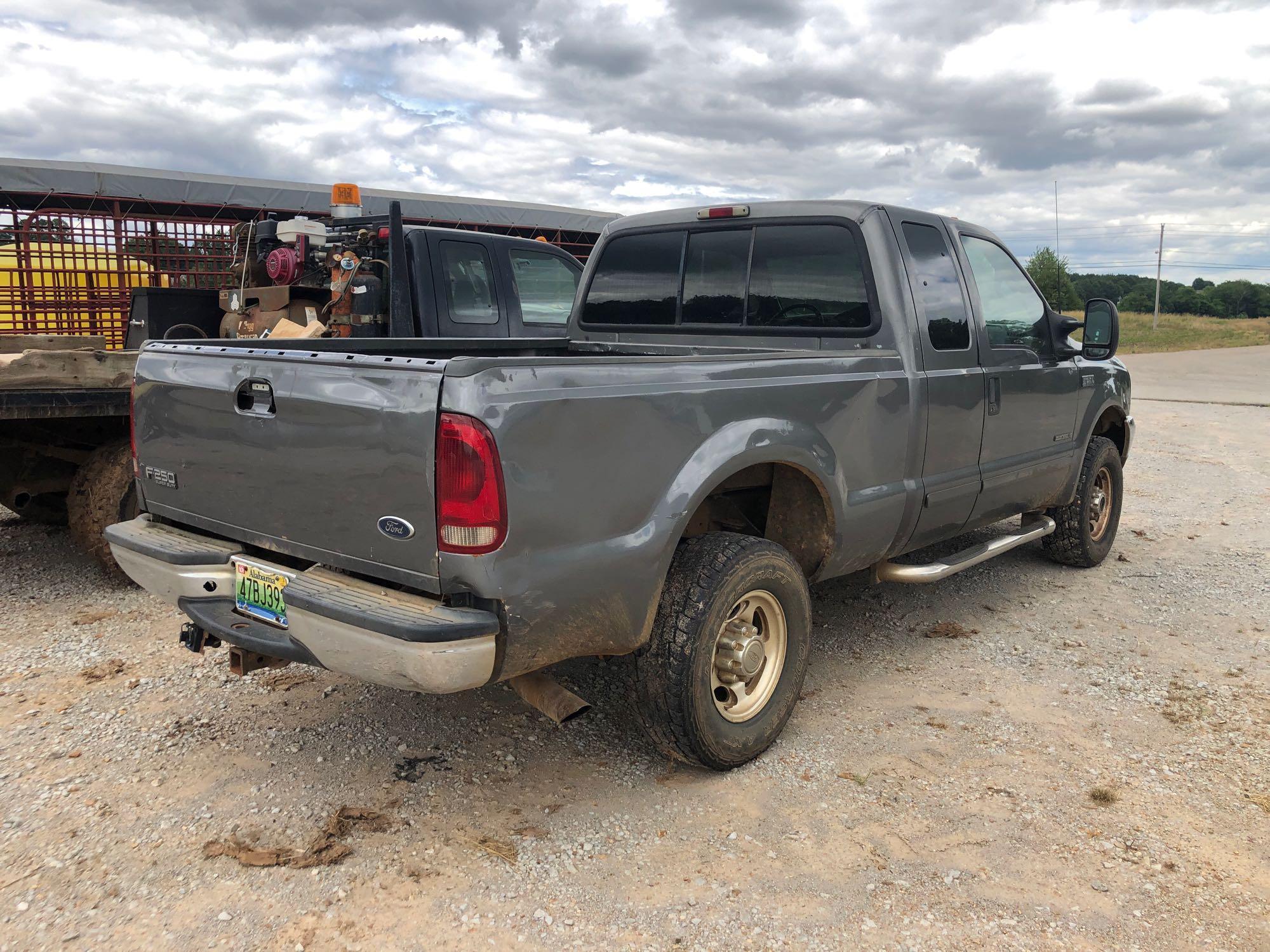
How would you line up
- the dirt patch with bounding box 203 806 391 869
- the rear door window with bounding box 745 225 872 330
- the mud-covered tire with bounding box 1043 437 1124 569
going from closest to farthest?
the dirt patch with bounding box 203 806 391 869 < the rear door window with bounding box 745 225 872 330 < the mud-covered tire with bounding box 1043 437 1124 569

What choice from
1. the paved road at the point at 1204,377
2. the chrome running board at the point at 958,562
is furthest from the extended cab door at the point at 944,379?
the paved road at the point at 1204,377

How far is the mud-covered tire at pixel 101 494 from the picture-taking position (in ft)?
16.8

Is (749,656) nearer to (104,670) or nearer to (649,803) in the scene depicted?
(649,803)

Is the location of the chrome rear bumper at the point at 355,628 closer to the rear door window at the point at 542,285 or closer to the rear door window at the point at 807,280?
the rear door window at the point at 807,280

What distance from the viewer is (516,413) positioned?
8.23 feet

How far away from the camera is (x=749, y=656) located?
334 centimetres

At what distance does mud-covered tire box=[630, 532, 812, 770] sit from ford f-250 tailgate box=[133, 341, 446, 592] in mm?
842

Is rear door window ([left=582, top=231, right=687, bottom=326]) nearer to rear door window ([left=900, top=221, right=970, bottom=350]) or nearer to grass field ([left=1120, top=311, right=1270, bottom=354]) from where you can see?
rear door window ([left=900, top=221, right=970, bottom=350])

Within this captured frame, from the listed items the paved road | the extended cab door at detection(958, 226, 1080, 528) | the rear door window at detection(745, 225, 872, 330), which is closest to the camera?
the rear door window at detection(745, 225, 872, 330)

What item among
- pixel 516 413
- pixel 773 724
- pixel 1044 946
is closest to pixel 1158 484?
pixel 773 724

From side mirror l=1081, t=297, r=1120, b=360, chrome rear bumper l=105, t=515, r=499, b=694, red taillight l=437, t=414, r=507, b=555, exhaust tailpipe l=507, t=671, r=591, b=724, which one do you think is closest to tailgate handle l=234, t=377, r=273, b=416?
chrome rear bumper l=105, t=515, r=499, b=694

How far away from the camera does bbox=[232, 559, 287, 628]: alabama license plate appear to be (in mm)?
2883

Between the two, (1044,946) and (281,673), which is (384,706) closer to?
(281,673)

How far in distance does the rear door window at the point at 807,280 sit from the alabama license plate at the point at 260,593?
7.57ft
